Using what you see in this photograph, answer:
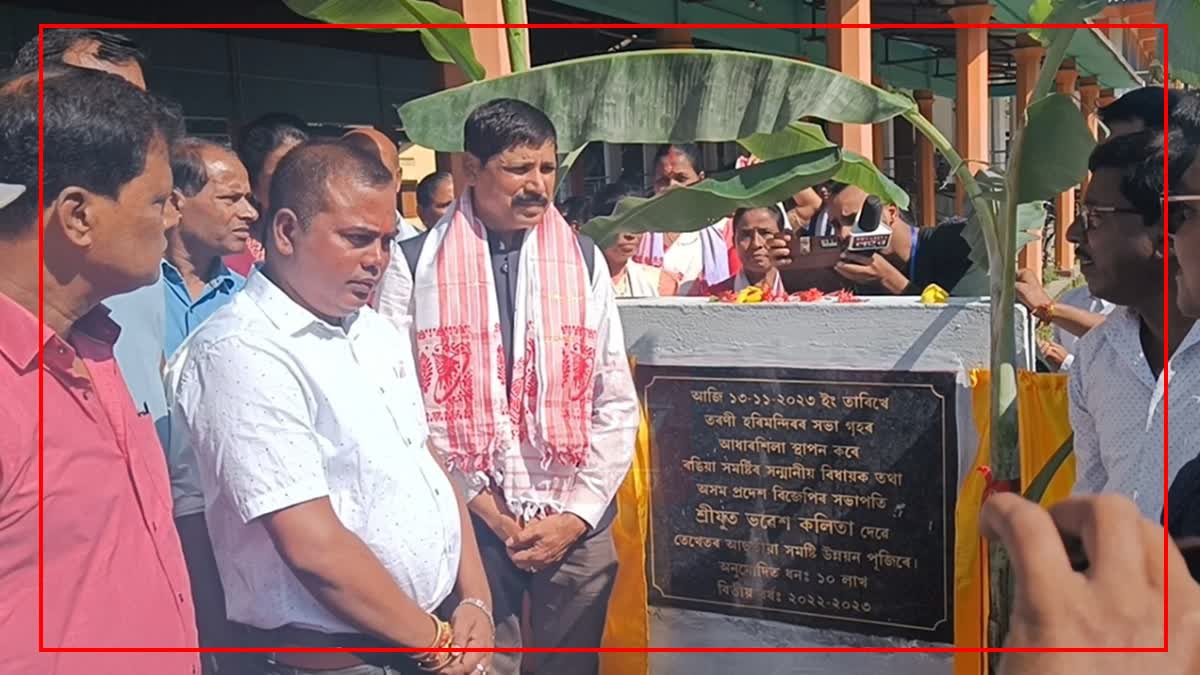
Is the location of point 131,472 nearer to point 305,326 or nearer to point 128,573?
point 128,573

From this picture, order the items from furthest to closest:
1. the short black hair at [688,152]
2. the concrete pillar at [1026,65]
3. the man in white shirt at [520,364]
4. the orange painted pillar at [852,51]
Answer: the concrete pillar at [1026,65] < the orange painted pillar at [852,51] < the short black hair at [688,152] < the man in white shirt at [520,364]

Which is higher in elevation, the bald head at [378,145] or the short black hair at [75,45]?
the short black hair at [75,45]

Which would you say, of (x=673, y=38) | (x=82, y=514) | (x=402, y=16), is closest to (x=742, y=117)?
(x=402, y=16)

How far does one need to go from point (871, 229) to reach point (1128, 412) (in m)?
1.02

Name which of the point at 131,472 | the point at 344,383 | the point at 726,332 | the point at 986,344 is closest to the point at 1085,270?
the point at 986,344

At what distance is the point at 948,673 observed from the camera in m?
2.77

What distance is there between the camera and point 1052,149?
238 cm

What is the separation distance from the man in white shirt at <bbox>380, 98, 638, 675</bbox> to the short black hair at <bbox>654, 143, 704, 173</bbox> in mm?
457

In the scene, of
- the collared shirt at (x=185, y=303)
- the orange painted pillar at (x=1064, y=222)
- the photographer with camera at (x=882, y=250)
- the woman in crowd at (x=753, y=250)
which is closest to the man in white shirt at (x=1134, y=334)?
the photographer with camera at (x=882, y=250)

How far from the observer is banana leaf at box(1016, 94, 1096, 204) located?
2.33 metres

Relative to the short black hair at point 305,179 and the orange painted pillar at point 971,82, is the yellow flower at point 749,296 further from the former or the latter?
the orange painted pillar at point 971,82

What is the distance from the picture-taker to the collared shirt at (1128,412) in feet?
7.05

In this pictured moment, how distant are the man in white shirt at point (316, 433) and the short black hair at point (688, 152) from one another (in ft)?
2.73

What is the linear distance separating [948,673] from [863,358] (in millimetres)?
856
